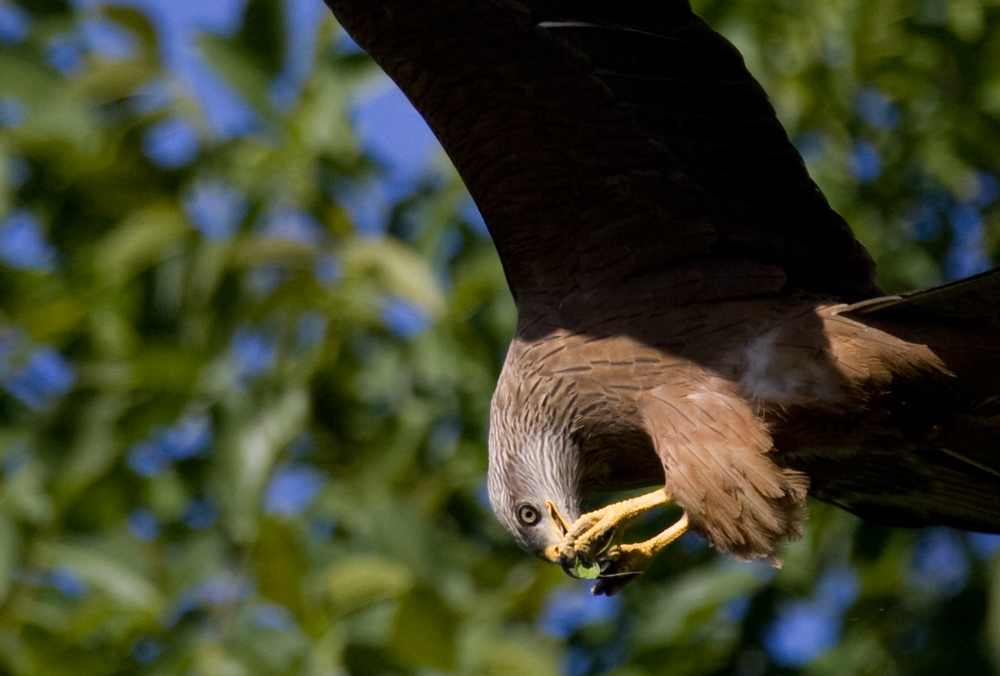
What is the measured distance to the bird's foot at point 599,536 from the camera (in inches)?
139

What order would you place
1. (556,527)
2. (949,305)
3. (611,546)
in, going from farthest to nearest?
1. (556,527)
2. (611,546)
3. (949,305)

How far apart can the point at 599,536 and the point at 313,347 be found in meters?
1.53

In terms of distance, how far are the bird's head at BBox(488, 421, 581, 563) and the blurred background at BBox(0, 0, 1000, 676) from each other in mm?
265

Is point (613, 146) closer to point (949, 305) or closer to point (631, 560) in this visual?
point (949, 305)

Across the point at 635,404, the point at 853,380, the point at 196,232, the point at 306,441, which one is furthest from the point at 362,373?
the point at 853,380

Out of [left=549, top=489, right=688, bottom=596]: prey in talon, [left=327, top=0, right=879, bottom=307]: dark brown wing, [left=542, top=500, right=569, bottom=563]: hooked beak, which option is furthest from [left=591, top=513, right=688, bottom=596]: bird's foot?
[left=327, top=0, right=879, bottom=307]: dark brown wing

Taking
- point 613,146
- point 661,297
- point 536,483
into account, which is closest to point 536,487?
point 536,483

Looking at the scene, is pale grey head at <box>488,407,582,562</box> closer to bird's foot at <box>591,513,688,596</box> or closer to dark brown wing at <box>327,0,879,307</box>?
bird's foot at <box>591,513,688,596</box>

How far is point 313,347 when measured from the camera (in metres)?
4.71

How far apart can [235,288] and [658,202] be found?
5.27ft

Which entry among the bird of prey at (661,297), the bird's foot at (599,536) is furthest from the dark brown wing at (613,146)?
the bird's foot at (599,536)

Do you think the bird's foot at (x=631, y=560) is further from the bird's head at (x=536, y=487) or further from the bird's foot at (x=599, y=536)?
the bird's head at (x=536, y=487)

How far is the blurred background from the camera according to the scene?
4207 millimetres

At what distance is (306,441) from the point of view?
5.07 metres
